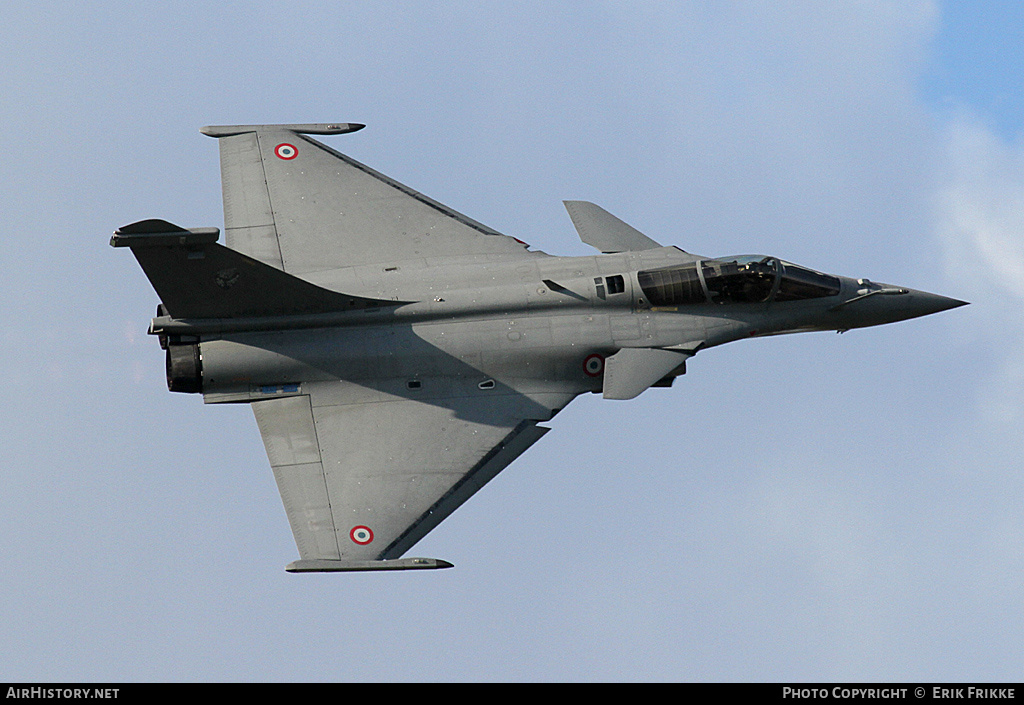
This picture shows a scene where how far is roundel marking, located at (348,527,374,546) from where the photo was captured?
23.2 m

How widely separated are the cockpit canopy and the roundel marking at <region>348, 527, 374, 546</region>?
21.5 feet

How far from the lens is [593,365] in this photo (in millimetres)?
25141

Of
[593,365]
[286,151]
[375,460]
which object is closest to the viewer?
[375,460]

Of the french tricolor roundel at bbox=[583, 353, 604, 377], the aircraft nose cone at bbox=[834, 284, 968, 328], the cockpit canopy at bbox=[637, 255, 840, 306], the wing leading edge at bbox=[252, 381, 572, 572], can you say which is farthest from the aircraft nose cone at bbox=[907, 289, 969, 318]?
the wing leading edge at bbox=[252, 381, 572, 572]

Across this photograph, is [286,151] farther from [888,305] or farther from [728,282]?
[888,305]

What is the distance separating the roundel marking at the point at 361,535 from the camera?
76.0ft

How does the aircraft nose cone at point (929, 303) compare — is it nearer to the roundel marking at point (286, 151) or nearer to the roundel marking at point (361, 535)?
the roundel marking at point (361, 535)

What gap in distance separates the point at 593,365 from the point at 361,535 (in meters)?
5.19

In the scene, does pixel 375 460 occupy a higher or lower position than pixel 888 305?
lower

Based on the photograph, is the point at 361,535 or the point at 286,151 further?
the point at 286,151

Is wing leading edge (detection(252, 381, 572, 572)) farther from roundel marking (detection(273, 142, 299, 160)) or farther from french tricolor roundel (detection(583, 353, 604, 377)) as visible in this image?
roundel marking (detection(273, 142, 299, 160))

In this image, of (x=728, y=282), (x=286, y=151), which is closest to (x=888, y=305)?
(x=728, y=282)

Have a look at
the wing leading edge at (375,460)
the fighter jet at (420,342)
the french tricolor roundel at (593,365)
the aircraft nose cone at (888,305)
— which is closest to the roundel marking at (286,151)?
the fighter jet at (420,342)

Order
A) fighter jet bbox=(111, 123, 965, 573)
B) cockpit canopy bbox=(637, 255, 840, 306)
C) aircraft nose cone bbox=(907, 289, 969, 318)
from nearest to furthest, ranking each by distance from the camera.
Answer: fighter jet bbox=(111, 123, 965, 573), cockpit canopy bbox=(637, 255, 840, 306), aircraft nose cone bbox=(907, 289, 969, 318)
